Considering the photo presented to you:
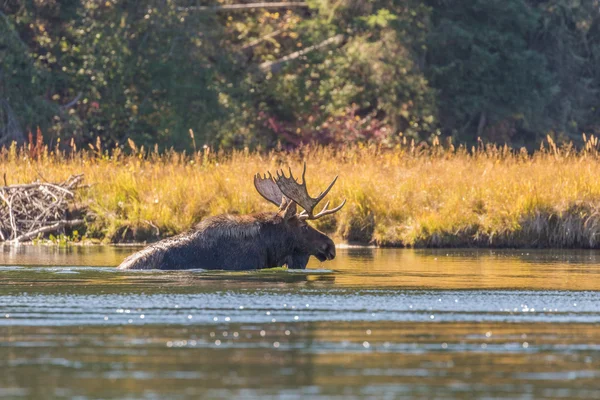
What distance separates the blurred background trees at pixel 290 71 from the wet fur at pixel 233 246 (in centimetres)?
2081

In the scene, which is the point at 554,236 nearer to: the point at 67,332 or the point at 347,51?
the point at 67,332

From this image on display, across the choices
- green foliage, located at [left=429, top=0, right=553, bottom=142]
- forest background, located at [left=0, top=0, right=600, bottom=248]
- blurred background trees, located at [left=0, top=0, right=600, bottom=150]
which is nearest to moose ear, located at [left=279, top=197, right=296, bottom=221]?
forest background, located at [left=0, top=0, right=600, bottom=248]

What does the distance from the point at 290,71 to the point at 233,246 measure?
29.2 meters

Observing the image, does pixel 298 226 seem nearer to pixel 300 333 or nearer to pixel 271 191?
pixel 271 191

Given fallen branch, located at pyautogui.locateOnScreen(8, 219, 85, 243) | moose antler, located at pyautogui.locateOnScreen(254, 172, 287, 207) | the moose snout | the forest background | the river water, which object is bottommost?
the river water

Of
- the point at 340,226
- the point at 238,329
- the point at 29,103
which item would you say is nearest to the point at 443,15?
the point at 29,103

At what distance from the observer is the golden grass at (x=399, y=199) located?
21953mm

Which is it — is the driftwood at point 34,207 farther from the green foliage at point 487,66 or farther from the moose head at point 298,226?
the green foliage at point 487,66

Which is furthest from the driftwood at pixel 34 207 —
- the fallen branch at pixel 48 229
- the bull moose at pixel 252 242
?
the bull moose at pixel 252 242

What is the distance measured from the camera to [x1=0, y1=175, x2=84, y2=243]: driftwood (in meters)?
23.3

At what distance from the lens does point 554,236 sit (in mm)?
21812

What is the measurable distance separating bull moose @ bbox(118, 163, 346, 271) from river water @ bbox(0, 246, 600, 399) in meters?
0.27

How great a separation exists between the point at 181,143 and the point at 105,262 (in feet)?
70.3

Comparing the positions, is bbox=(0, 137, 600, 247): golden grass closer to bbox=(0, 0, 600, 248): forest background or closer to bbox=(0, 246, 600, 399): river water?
bbox=(0, 0, 600, 248): forest background
